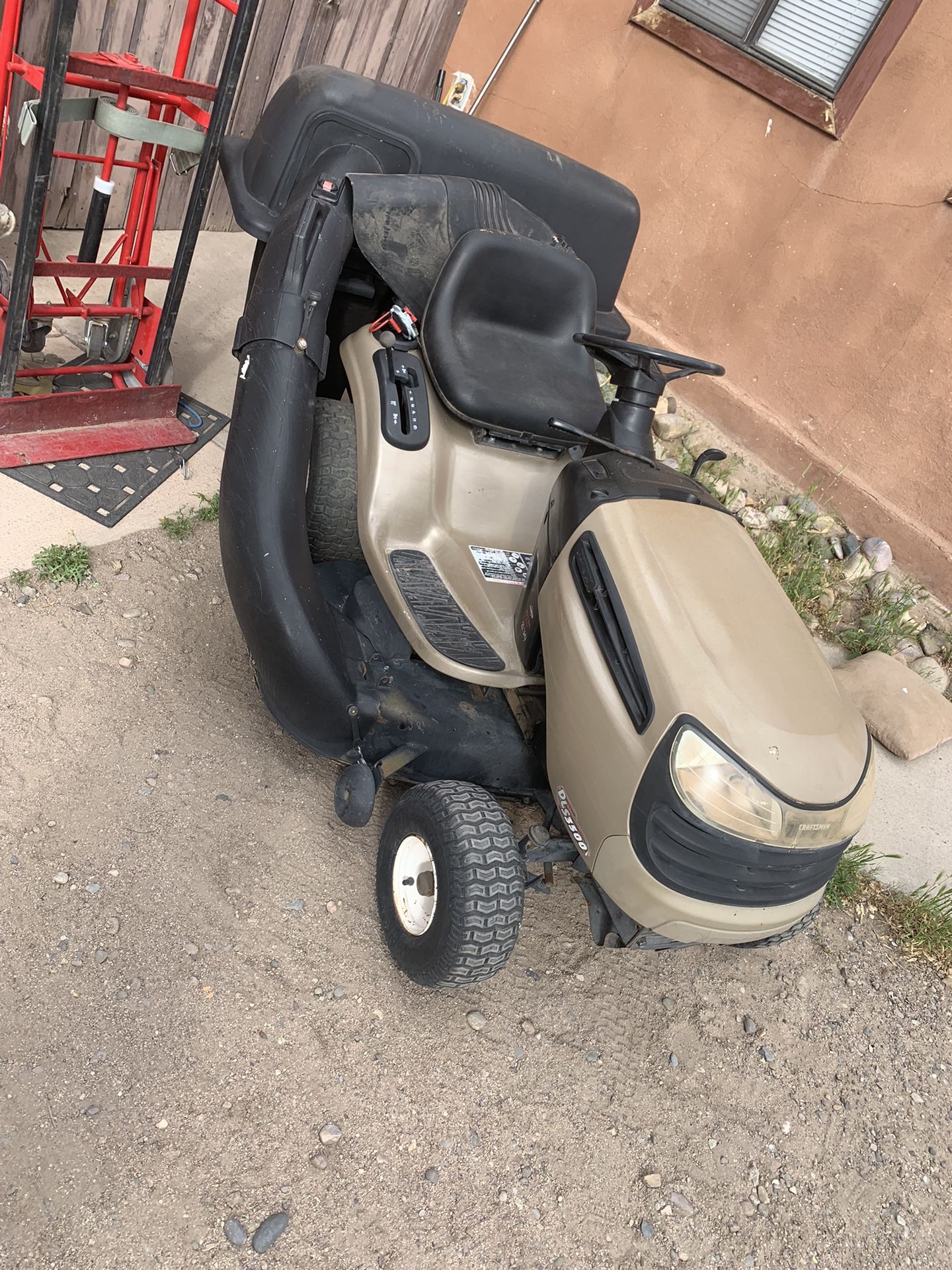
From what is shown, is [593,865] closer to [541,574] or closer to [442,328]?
[541,574]

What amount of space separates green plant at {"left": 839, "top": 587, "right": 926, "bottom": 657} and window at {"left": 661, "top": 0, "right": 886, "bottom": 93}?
240 cm

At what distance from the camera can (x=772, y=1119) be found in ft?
7.95

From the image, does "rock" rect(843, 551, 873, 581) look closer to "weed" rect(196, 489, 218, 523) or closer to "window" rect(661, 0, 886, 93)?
"window" rect(661, 0, 886, 93)

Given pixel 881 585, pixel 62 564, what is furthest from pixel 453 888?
pixel 881 585

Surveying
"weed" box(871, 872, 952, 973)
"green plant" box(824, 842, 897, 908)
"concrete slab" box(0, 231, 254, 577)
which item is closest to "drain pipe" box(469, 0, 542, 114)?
"concrete slab" box(0, 231, 254, 577)

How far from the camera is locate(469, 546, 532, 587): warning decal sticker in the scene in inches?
104

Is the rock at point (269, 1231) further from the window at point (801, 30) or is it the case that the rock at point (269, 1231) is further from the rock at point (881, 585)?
the window at point (801, 30)

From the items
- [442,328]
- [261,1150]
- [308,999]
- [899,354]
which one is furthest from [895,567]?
[261,1150]

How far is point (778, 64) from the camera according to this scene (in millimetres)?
4754

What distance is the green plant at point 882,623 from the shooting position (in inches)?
169

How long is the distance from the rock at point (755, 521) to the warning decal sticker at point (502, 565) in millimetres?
2370

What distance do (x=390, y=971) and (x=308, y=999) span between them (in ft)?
0.72

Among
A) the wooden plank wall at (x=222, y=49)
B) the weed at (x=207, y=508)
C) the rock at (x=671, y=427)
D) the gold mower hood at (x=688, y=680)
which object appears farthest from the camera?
the rock at (x=671, y=427)

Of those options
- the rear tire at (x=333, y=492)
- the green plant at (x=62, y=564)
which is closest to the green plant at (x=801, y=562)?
the rear tire at (x=333, y=492)
